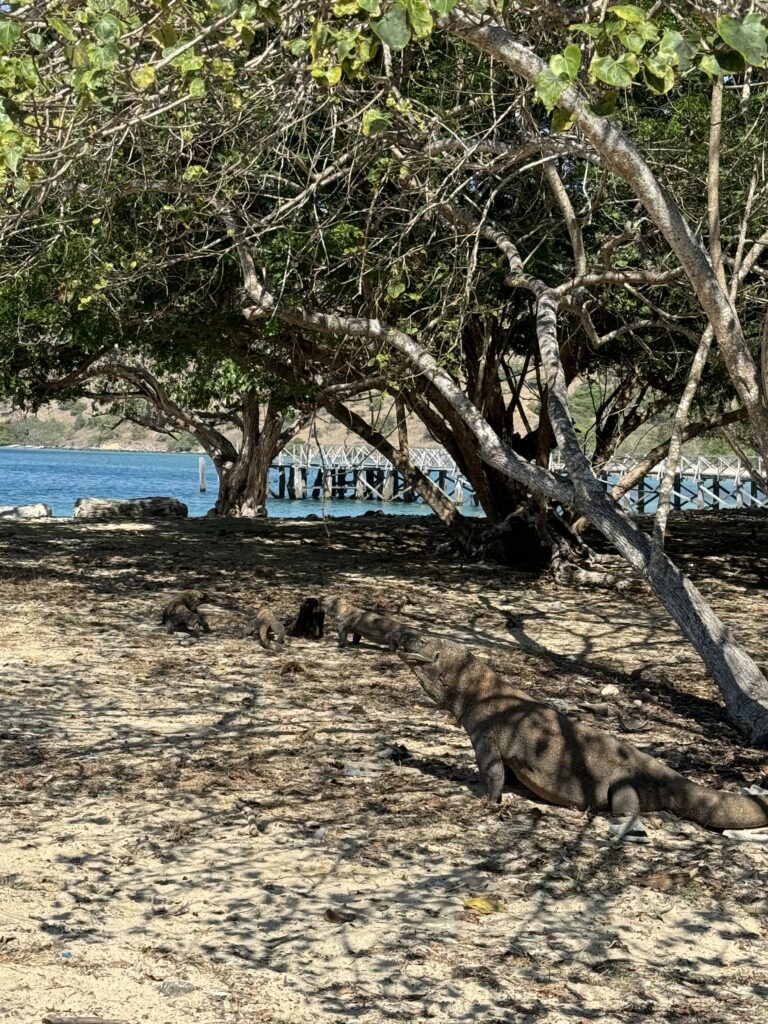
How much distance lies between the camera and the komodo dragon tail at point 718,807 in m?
5.64

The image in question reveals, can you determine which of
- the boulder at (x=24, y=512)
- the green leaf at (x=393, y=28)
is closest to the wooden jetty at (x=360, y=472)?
the boulder at (x=24, y=512)

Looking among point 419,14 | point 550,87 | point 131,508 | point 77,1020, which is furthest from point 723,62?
point 131,508

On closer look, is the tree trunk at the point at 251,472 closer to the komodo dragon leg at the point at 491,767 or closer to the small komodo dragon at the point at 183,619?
the small komodo dragon at the point at 183,619

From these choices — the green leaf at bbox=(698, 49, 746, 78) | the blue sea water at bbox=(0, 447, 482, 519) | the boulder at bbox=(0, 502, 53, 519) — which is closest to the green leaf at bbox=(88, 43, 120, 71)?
the green leaf at bbox=(698, 49, 746, 78)

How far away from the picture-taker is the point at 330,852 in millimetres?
5215

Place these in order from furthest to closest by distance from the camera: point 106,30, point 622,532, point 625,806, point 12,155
A: point 622,532
point 625,806
point 12,155
point 106,30

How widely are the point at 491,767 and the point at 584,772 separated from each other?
0.42 m

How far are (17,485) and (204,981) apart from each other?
7150cm

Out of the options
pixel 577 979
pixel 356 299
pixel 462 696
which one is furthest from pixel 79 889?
pixel 356 299

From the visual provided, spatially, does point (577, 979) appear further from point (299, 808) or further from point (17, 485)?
point (17, 485)

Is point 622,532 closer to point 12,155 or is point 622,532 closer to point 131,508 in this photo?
point 12,155

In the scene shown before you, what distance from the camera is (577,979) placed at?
4102mm

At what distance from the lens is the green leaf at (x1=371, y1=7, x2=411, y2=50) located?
13.6 feet

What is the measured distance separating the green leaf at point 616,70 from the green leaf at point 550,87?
118mm
